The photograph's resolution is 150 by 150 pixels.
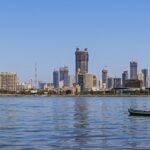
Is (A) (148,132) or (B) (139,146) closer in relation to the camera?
(B) (139,146)

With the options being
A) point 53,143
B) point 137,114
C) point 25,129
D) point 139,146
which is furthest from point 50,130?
point 137,114

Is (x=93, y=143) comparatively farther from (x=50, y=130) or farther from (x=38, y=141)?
(x=50, y=130)

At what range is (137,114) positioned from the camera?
358ft

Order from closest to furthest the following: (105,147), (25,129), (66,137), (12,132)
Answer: (105,147) → (66,137) → (12,132) → (25,129)

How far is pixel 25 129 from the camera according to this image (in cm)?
7219

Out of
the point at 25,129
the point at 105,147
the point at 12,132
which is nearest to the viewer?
the point at 105,147

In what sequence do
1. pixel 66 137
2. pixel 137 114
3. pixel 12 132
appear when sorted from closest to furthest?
pixel 66 137 → pixel 12 132 → pixel 137 114

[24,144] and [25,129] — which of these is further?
[25,129]

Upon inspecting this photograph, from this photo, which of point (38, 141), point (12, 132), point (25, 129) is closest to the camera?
point (38, 141)

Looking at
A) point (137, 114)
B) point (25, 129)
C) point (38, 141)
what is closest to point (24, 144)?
point (38, 141)

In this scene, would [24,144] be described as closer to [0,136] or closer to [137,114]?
[0,136]

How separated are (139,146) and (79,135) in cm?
1221

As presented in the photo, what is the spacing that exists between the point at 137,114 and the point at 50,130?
4231 centimetres

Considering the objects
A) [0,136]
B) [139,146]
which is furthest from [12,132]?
[139,146]
